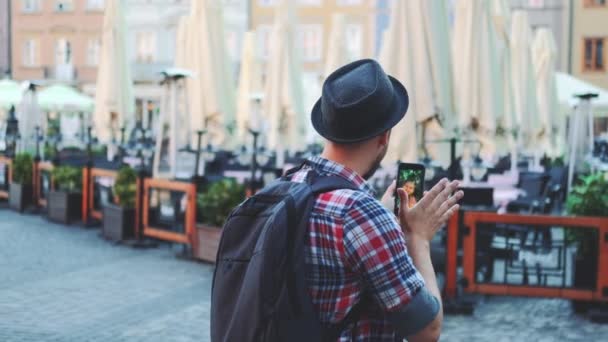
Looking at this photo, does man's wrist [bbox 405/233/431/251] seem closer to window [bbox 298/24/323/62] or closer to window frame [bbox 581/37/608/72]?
window frame [bbox 581/37/608/72]

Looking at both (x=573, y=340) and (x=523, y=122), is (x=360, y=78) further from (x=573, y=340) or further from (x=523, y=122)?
(x=523, y=122)

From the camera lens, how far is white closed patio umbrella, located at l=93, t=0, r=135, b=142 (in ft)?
66.2

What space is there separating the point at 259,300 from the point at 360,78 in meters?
0.65

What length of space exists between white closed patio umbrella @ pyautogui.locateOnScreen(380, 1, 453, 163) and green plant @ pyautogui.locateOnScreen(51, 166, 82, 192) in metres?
5.55

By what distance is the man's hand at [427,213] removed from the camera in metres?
2.46

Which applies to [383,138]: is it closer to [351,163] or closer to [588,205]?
[351,163]

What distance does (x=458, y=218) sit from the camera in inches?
319

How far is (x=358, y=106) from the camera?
241cm

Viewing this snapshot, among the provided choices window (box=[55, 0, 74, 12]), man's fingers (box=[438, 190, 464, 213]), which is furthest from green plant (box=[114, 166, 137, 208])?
window (box=[55, 0, 74, 12])

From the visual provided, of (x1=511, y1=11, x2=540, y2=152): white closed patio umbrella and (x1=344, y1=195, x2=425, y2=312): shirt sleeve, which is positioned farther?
(x1=511, y1=11, x2=540, y2=152): white closed patio umbrella

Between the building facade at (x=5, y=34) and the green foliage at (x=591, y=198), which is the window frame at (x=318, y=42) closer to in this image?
the building facade at (x=5, y=34)

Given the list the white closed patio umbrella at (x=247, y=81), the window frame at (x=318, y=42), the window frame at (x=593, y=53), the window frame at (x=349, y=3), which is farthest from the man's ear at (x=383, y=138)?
the window frame at (x=349, y=3)

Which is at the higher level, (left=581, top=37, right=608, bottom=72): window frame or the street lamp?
(left=581, top=37, right=608, bottom=72): window frame

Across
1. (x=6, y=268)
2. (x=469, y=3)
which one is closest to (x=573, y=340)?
(x=6, y=268)
